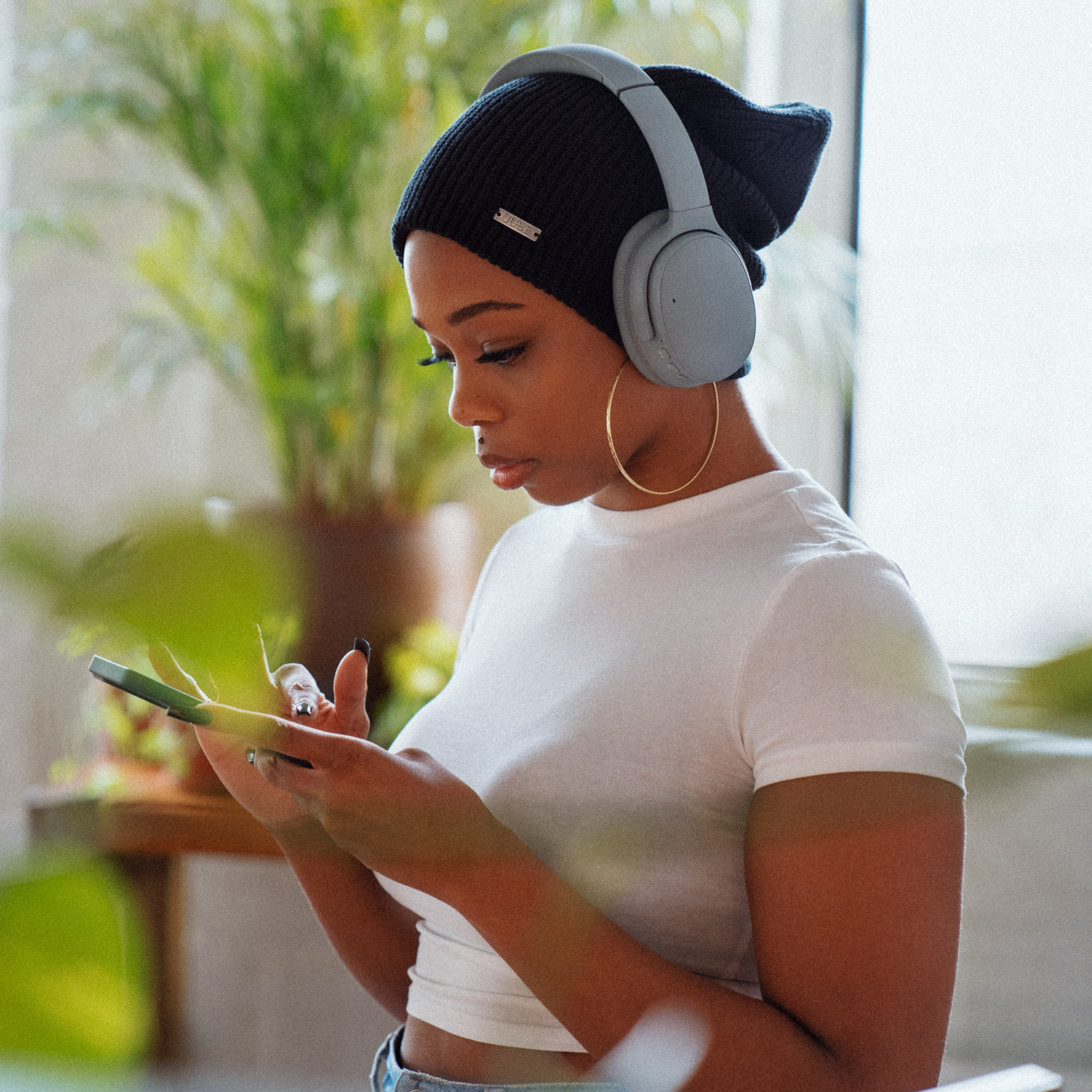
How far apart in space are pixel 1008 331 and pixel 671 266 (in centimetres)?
36

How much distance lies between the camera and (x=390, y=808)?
31 cm

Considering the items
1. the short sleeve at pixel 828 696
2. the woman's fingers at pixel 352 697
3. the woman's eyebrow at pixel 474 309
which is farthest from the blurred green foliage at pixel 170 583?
the woman's eyebrow at pixel 474 309

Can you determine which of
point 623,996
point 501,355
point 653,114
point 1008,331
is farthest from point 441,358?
point 1008,331

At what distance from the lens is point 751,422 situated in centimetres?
65

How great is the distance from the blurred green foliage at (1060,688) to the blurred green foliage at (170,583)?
0.07m

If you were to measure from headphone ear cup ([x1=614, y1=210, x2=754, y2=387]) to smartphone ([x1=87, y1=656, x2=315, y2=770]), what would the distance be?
40cm

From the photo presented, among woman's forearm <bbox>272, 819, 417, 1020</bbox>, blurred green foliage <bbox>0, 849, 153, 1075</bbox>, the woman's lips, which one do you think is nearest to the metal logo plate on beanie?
the woman's lips

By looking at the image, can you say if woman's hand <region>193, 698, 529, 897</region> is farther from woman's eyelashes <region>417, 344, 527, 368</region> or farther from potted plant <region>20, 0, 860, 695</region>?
woman's eyelashes <region>417, 344, 527, 368</region>

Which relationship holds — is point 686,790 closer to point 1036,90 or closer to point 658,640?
point 658,640

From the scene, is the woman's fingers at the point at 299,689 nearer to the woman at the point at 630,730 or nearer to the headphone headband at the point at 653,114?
the woman at the point at 630,730

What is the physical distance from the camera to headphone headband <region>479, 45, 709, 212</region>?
0.52m

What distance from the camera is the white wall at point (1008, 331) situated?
4.9 inches

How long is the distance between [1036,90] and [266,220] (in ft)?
1.00

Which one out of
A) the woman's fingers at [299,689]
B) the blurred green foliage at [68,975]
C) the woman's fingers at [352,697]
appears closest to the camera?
the blurred green foliage at [68,975]
